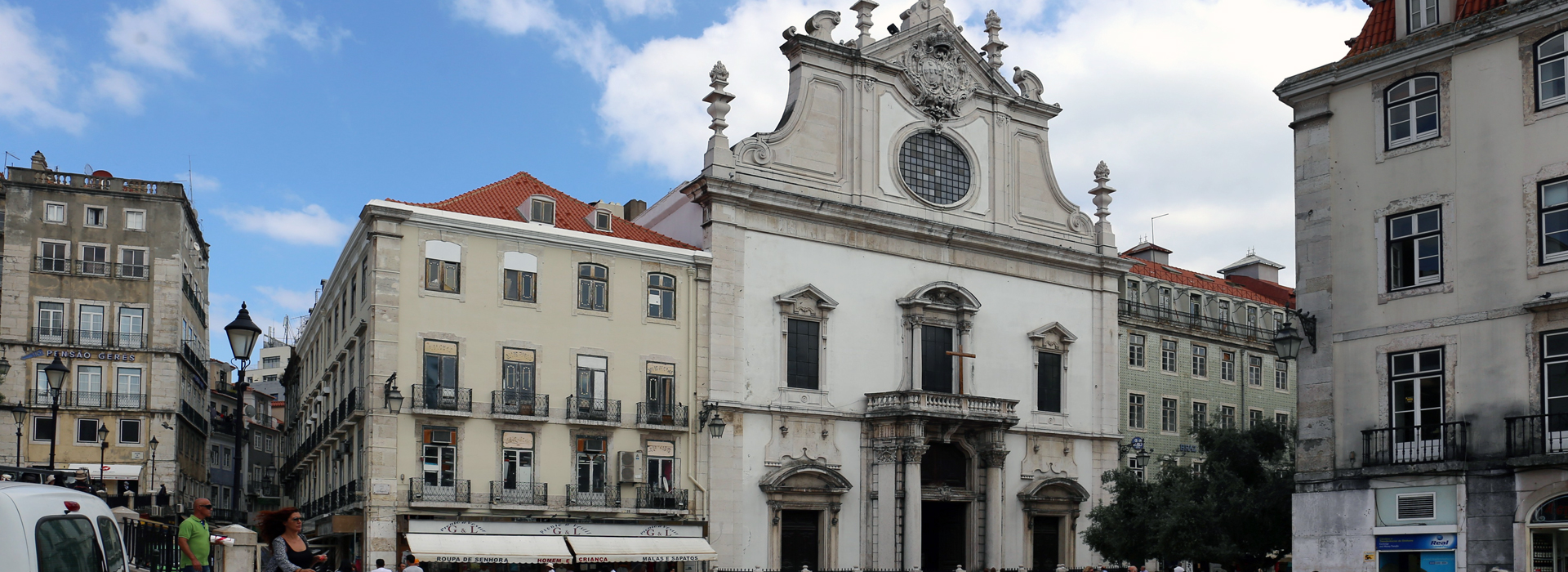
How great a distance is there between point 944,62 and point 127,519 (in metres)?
32.6

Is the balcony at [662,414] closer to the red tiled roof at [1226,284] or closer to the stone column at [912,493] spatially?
the stone column at [912,493]

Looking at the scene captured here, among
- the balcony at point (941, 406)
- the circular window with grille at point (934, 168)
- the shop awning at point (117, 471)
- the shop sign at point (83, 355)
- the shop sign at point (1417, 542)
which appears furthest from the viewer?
the shop sign at point (83, 355)

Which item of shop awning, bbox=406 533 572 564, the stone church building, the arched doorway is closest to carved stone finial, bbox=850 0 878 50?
the stone church building

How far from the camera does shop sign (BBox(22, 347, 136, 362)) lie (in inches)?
1924

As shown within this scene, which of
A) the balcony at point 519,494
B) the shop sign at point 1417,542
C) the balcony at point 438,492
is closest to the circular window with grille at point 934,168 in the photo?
the balcony at point 519,494

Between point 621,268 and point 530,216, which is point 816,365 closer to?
point 621,268

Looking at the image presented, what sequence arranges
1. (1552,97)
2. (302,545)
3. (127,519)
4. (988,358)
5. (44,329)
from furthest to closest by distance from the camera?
(44,329) < (988,358) < (1552,97) < (127,519) < (302,545)

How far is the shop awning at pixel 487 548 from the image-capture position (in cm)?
3453

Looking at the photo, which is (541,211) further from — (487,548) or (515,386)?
(487,548)

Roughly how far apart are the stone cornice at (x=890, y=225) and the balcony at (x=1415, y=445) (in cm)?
2029

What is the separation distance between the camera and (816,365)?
4169cm

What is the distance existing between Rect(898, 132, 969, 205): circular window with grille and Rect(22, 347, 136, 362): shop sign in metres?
27.9

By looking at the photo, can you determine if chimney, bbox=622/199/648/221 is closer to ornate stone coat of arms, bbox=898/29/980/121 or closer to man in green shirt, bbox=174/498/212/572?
ornate stone coat of arms, bbox=898/29/980/121

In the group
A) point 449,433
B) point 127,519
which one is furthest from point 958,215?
point 127,519
